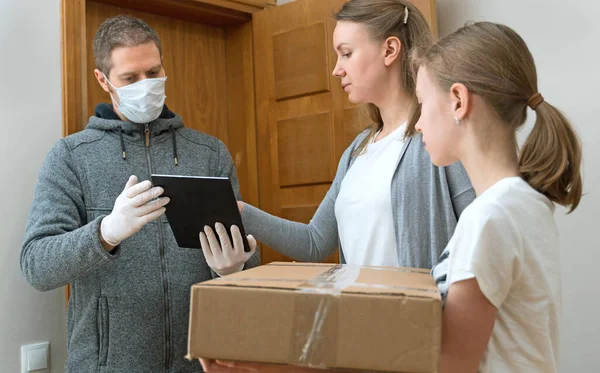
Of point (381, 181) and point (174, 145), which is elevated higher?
point (174, 145)

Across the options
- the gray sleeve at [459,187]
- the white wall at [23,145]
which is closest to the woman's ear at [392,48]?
the gray sleeve at [459,187]

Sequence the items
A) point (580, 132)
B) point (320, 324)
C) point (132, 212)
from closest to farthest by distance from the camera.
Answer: point (320, 324) < point (132, 212) < point (580, 132)

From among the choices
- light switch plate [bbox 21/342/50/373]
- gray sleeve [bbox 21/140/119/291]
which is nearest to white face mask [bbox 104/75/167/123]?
gray sleeve [bbox 21/140/119/291]

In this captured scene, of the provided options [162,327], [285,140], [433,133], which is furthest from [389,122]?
[285,140]

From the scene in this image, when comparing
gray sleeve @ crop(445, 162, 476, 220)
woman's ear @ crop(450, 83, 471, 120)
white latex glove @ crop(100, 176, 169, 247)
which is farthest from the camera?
white latex glove @ crop(100, 176, 169, 247)

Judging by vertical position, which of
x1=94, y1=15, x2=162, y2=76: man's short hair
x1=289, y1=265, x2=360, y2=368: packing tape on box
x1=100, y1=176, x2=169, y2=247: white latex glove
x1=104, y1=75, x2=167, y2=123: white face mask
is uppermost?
x1=94, y1=15, x2=162, y2=76: man's short hair

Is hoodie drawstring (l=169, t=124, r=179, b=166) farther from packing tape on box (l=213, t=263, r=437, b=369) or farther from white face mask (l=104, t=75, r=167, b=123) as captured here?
packing tape on box (l=213, t=263, r=437, b=369)

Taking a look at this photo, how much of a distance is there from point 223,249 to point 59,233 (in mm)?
451

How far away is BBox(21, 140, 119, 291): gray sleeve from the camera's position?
1540mm

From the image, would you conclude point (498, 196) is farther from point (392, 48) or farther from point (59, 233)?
point (59, 233)

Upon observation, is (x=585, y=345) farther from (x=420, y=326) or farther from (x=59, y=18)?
(x=59, y=18)

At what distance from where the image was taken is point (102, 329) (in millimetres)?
1663

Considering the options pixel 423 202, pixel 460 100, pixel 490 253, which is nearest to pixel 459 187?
pixel 423 202

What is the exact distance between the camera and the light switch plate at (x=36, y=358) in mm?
1908
